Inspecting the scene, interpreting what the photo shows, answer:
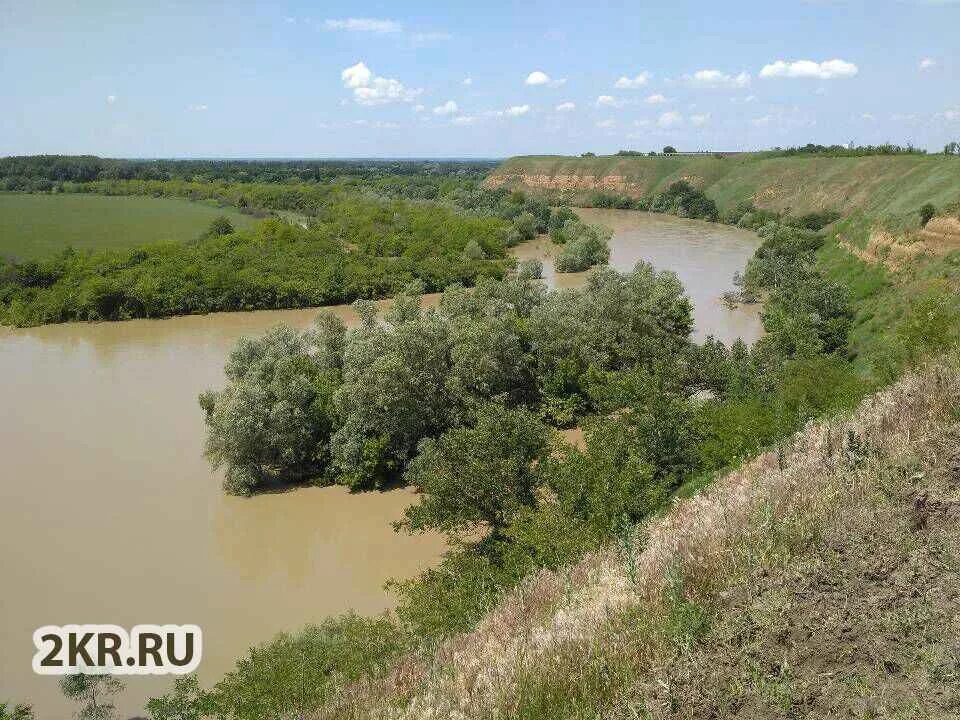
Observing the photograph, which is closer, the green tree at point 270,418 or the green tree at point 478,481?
the green tree at point 478,481

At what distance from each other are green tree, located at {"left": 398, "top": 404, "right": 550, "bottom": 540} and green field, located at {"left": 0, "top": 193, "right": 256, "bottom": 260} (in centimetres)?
4834

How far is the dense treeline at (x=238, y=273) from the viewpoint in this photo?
40.0 m

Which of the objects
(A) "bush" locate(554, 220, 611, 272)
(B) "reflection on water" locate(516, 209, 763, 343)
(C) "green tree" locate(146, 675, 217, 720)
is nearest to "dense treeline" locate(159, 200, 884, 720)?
(C) "green tree" locate(146, 675, 217, 720)

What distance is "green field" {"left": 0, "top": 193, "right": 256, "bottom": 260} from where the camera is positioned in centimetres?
5891

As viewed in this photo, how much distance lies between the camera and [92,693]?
1054 cm

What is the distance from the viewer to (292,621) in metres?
13.4

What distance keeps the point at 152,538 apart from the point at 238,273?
97.6ft

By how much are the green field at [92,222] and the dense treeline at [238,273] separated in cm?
937

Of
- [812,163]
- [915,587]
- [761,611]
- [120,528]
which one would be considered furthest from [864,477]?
[812,163]

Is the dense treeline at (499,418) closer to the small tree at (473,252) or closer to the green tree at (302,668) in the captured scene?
the green tree at (302,668)

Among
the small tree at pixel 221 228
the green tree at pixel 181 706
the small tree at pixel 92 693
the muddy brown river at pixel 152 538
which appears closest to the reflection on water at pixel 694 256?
the muddy brown river at pixel 152 538

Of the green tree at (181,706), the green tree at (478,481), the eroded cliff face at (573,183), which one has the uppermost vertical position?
the eroded cliff face at (573,183)

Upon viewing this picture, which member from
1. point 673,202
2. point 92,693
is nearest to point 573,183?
point 673,202

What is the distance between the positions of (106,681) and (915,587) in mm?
11376
